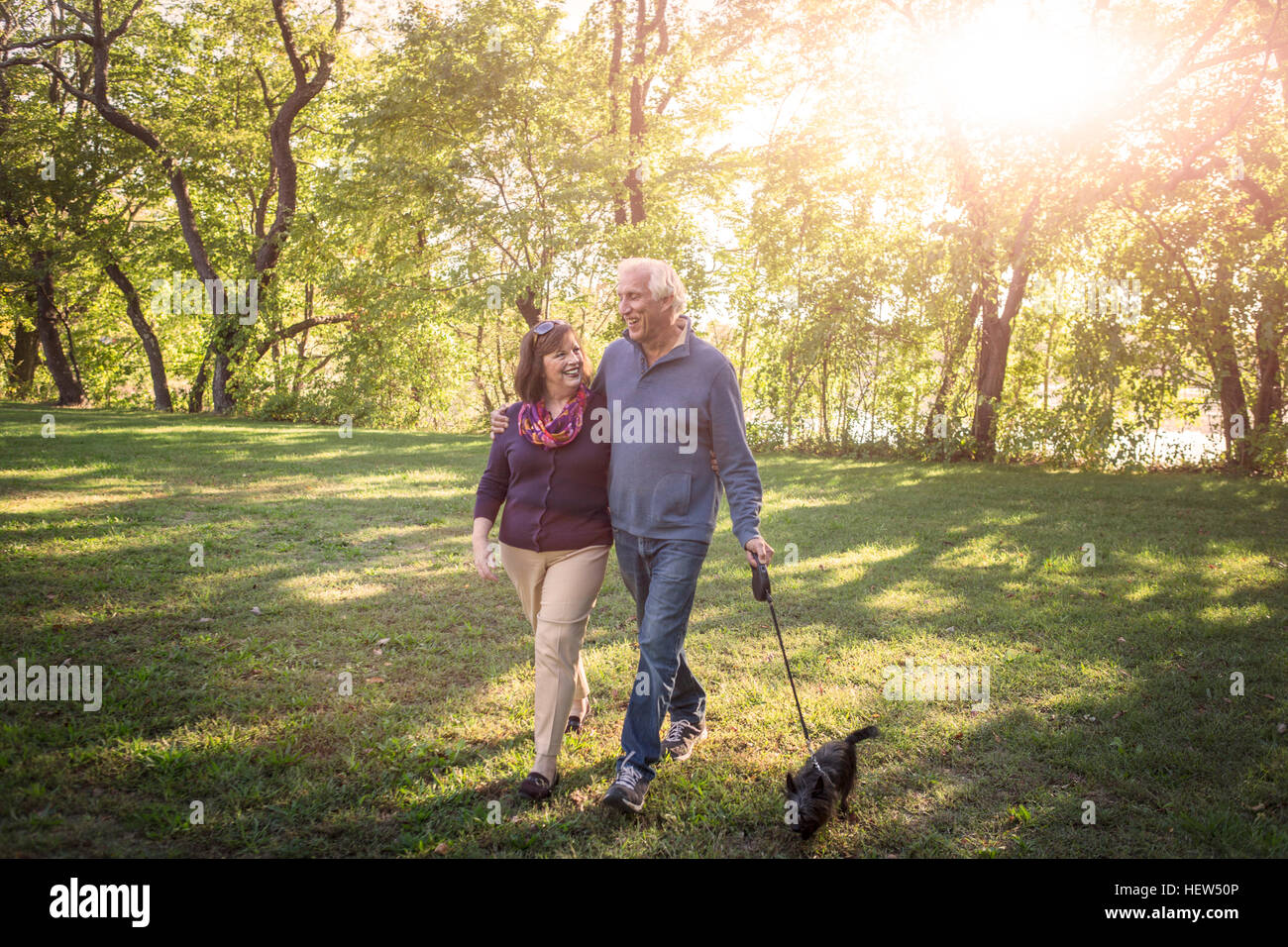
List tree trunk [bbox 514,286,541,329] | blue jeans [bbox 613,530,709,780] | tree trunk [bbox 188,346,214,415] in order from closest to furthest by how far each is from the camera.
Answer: blue jeans [bbox 613,530,709,780]
tree trunk [bbox 514,286,541,329]
tree trunk [bbox 188,346,214,415]

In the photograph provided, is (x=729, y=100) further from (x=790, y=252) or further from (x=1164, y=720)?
(x=1164, y=720)

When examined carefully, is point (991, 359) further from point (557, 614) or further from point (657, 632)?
point (557, 614)

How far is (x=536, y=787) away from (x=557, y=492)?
4.08 feet

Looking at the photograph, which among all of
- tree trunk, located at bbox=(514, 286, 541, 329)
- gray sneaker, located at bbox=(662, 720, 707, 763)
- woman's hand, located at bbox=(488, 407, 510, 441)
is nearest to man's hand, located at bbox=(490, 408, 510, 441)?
woman's hand, located at bbox=(488, 407, 510, 441)

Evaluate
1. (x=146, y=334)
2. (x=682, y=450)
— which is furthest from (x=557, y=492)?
(x=146, y=334)

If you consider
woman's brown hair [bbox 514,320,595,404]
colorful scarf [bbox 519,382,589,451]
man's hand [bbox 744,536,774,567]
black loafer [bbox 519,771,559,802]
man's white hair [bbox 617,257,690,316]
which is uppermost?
man's white hair [bbox 617,257,690,316]

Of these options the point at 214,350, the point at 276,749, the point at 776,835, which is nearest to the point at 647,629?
the point at 776,835

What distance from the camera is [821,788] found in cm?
284

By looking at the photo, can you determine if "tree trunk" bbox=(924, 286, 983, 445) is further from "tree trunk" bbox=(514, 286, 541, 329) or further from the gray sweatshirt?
the gray sweatshirt

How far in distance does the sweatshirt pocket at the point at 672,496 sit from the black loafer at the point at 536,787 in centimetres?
121

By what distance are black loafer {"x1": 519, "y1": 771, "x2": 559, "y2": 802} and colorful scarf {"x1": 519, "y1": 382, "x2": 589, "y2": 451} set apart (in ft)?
4.61

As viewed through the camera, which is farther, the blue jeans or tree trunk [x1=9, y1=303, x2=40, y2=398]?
tree trunk [x1=9, y1=303, x2=40, y2=398]

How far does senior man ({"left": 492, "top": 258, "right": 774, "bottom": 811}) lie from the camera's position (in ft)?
9.93

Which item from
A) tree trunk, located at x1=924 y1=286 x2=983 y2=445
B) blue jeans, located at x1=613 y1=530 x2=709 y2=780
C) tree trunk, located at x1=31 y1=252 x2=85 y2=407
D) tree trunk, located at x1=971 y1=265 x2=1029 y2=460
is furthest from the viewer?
tree trunk, located at x1=31 y1=252 x2=85 y2=407
